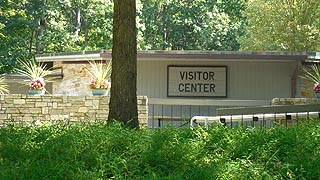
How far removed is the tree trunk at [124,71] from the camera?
218 inches

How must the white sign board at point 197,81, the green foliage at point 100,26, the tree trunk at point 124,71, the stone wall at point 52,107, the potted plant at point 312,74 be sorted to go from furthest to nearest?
the green foliage at point 100,26, the white sign board at point 197,81, the potted plant at point 312,74, the stone wall at point 52,107, the tree trunk at point 124,71

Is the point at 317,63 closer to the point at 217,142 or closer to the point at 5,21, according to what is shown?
the point at 217,142

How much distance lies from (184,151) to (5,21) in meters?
18.5

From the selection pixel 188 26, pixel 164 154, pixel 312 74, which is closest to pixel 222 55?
pixel 312 74

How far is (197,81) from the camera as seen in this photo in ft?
38.4

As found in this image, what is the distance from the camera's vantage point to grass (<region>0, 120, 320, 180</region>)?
3574mm

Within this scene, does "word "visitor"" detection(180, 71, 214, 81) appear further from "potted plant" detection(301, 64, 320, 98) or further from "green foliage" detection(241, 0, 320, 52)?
"green foliage" detection(241, 0, 320, 52)

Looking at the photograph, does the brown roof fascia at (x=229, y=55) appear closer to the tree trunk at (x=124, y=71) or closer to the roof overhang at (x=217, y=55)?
the roof overhang at (x=217, y=55)

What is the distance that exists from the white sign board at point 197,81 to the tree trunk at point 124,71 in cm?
618

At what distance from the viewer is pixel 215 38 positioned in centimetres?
2566

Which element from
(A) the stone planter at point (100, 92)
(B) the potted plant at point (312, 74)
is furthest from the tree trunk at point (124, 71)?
(B) the potted plant at point (312, 74)

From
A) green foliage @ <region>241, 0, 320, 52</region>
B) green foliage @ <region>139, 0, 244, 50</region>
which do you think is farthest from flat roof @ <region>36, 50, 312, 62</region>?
green foliage @ <region>139, 0, 244, 50</region>

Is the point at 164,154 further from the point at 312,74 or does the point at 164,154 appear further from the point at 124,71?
the point at 312,74

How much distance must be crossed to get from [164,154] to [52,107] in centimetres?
539
